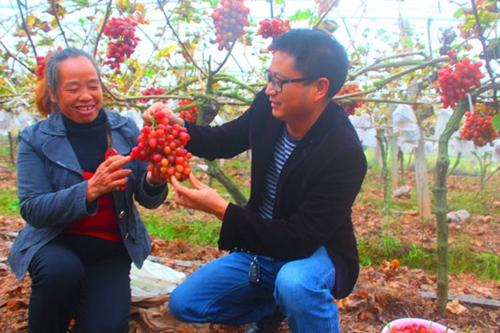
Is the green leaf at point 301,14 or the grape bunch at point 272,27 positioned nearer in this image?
the grape bunch at point 272,27

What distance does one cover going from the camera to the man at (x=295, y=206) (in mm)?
1676

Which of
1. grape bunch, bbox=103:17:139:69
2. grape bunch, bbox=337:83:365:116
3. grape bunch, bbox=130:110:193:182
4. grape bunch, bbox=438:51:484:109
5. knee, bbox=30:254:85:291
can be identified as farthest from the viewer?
grape bunch, bbox=337:83:365:116

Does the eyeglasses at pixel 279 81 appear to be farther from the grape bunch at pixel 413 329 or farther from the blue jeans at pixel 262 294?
the grape bunch at pixel 413 329

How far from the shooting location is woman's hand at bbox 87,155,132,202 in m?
1.61

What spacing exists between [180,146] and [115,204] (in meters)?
0.46

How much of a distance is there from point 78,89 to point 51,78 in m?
0.12

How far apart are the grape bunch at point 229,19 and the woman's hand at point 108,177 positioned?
109 cm

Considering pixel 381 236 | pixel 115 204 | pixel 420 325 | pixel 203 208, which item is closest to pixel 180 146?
pixel 203 208

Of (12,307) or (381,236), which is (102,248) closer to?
(12,307)

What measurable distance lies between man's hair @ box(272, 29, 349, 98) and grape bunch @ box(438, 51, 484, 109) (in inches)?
39.5

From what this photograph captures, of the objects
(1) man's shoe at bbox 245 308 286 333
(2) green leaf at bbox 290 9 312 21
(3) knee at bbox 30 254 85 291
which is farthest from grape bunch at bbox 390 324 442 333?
(2) green leaf at bbox 290 9 312 21

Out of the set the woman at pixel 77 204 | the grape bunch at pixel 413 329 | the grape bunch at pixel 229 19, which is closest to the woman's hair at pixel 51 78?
the woman at pixel 77 204

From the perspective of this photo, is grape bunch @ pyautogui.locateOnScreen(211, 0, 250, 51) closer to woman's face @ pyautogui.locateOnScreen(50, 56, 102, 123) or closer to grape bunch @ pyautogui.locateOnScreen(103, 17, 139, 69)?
grape bunch @ pyautogui.locateOnScreen(103, 17, 139, 69)

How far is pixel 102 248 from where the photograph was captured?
6.29 feet
